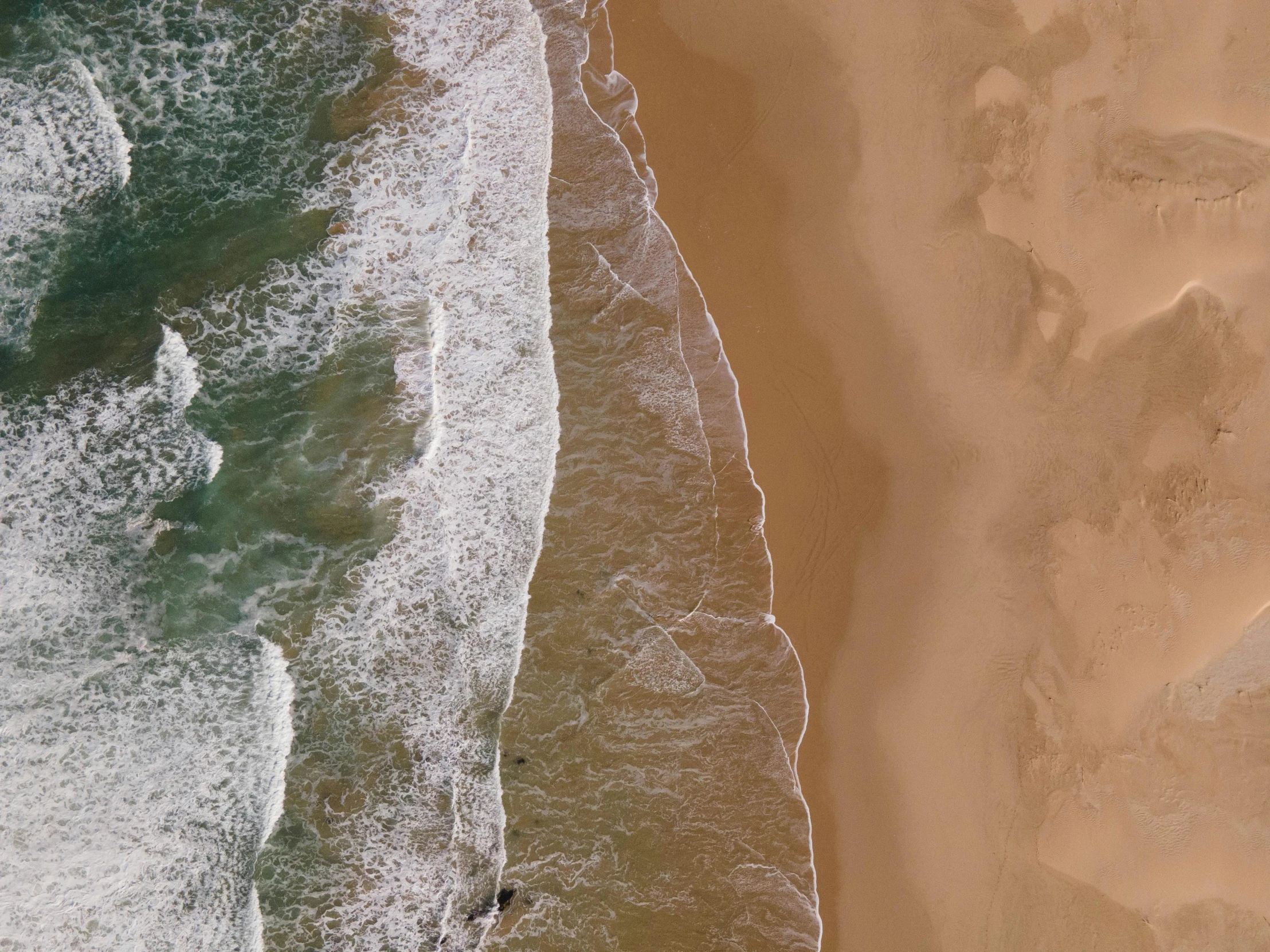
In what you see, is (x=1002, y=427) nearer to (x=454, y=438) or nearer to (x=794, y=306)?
(x=794, y=306)

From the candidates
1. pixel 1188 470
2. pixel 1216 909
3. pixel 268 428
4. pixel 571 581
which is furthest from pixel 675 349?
pixel 1216 909

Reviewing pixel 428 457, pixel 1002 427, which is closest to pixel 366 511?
pixel 428 457

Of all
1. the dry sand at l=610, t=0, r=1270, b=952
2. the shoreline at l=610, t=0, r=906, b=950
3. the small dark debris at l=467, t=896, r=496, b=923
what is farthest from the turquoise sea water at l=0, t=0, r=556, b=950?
the dry sand at l=610, t=0, r=1270, b=952

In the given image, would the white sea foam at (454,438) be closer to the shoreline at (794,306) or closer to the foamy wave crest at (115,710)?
the foamy wave crest at (115,710)

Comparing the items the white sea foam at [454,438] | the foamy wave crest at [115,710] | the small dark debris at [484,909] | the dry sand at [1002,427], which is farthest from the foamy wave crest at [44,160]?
the small dark debris at [484,909]

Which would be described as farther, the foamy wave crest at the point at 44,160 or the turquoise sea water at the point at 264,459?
the foamy wave crest at the point at 44,160

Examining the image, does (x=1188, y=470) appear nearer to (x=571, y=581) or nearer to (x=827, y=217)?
(x=827, y=217)

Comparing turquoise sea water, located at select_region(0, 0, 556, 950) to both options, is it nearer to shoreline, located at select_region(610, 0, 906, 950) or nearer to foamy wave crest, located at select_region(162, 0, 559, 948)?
foamy wave crest, located at select_region(162, 0, 559, 948)
